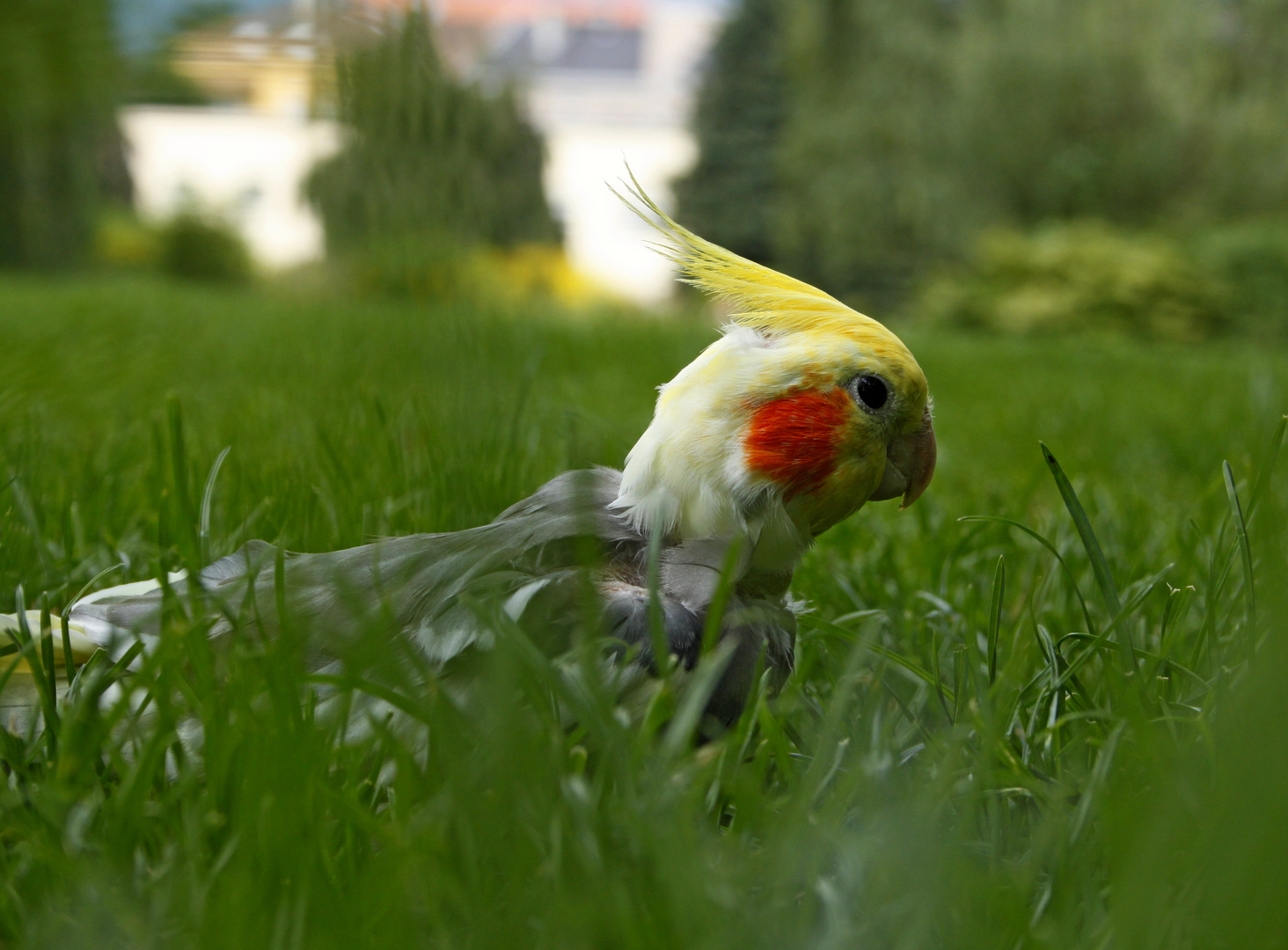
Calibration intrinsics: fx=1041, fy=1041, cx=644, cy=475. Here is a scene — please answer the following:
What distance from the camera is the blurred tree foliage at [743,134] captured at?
1947 cm

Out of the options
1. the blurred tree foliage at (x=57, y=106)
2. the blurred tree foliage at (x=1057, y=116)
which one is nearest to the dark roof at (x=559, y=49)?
the blurred tree foliage at (x=57, y=106)

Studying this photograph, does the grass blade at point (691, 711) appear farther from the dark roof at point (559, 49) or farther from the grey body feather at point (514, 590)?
the dark roof at point (559, 49)

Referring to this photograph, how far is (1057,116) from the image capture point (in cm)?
1333

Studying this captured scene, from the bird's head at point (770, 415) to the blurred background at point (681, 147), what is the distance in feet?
0.51

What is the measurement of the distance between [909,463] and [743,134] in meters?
19.8

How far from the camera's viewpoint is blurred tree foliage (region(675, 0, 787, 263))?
19469 mm

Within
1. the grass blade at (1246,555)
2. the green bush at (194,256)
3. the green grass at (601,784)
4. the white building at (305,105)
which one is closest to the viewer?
the white building at (305,105)

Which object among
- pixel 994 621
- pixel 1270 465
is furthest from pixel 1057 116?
pixel 994 621

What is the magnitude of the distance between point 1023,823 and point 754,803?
0.28 metres

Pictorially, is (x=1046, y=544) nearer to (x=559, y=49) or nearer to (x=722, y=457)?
(x=722, y=457)

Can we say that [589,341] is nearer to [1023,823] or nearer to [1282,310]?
[1023,823]

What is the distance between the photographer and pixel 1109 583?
1096mm

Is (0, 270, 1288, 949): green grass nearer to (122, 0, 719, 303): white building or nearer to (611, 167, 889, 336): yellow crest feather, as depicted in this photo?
(122, 0, 719, 303): white building

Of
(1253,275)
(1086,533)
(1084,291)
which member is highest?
(1086,533)
